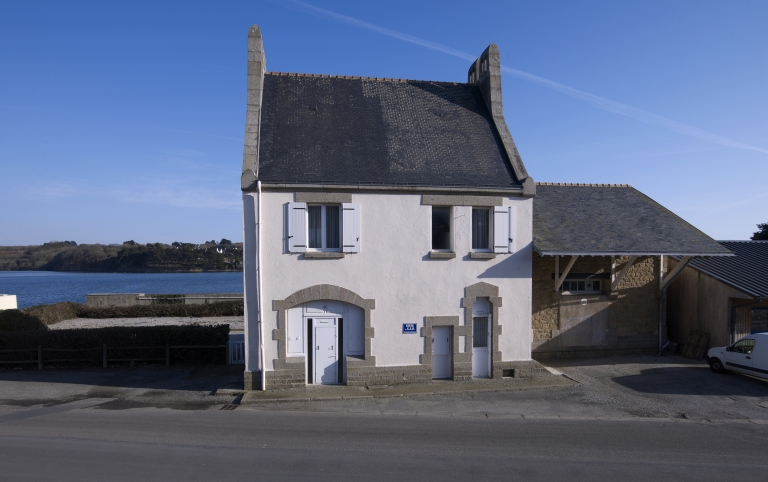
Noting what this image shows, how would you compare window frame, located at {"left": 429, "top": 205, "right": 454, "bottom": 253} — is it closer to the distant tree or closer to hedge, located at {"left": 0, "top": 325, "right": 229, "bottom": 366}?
hedge, located at {"left": 0, "top": 325, "right": 229, "bottom": 366}

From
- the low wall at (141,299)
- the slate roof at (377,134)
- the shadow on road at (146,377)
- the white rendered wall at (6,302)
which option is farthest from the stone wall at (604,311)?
the white rendered wall at (6,302)

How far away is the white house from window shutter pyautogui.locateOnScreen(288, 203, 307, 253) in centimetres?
4

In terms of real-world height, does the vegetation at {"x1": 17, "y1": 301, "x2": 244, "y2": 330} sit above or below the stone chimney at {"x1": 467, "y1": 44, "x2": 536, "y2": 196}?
below

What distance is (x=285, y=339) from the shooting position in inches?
505

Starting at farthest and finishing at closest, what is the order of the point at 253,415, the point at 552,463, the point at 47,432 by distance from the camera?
the point at 253,415
the point at 47,432
the point at 552,463

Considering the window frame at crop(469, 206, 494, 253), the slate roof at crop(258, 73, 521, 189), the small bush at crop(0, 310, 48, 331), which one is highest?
the slate roof at crop(258, 73, 521, 189)

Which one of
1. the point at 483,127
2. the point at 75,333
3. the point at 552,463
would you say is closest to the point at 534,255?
the point at 483,127

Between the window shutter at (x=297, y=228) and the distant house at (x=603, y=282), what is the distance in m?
7.26

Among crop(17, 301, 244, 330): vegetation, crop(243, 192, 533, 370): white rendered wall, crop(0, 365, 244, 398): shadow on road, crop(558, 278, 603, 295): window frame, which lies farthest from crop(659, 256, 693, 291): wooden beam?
crop(17, 301, 244, 330): vegetation

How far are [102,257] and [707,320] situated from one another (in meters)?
104

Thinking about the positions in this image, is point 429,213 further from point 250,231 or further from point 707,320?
point 707,320

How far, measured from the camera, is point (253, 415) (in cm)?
1074

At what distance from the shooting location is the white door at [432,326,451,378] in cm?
1373

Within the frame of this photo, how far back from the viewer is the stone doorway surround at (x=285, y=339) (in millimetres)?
12734
